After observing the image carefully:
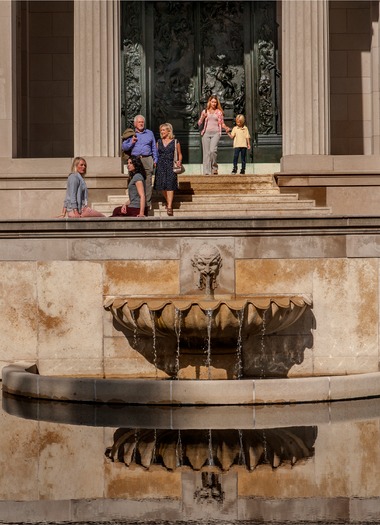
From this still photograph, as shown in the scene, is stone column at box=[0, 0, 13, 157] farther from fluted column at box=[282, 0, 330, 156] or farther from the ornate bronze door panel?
fluted column at box=[282, 0, 330, 156]

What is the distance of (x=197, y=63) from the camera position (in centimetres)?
3150

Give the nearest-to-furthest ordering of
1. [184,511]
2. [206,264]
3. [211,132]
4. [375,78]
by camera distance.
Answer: [184,511]
[206,264]
[211,132]
[375,78]

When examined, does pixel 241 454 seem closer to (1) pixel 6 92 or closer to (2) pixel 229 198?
(2) pixel 229 198

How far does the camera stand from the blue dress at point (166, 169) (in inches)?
906

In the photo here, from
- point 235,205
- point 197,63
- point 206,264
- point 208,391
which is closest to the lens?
point 208,391

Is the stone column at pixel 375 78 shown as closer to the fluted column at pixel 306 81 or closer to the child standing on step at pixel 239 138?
the fluted column at pixel 306 81

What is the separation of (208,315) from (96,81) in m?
11.4

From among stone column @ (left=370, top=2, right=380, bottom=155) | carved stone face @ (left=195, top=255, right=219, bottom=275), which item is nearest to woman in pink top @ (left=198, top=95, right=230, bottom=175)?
stone column @ (left=370, top=2, right=380, bottom=155)

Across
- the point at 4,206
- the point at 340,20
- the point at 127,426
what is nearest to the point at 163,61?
the point at 340,20

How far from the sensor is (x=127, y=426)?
14.4 meters

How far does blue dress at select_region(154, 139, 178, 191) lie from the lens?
23.0 meters

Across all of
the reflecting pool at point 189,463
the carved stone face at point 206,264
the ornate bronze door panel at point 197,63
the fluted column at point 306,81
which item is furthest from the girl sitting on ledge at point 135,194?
the ornate bronze door panel at point 197,63

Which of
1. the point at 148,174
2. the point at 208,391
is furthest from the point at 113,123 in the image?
the point at 208,391

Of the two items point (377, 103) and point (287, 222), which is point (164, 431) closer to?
point (287, 222)
